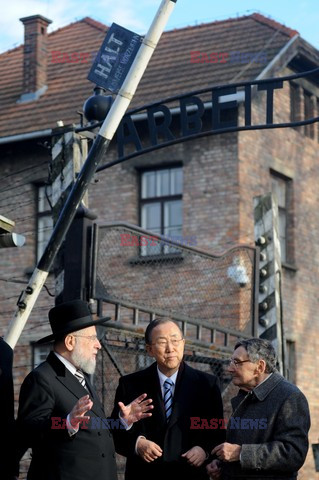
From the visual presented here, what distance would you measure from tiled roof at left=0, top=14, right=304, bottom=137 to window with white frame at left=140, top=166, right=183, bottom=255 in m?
1.46

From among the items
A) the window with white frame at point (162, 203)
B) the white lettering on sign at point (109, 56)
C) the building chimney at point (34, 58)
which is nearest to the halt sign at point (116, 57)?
the white lettering on sign at point (109, 56)

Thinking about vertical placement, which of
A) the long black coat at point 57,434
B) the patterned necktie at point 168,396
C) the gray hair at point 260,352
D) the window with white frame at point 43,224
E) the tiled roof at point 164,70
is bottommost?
the long black coat at point 57,434

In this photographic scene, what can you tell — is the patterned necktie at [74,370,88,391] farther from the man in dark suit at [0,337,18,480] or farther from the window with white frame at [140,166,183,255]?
the window with white frame at [140,166,183,255]

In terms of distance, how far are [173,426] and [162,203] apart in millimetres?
13127

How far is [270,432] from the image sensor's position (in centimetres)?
662

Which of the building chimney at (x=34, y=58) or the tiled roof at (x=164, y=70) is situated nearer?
the tiled roof at (x=164, y=70)

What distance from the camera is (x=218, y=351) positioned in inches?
494

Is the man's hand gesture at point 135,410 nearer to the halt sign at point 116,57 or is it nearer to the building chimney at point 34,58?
the halt sign at point 116,57

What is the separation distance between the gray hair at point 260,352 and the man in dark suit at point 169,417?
0.46 m

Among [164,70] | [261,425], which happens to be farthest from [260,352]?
[164,70]

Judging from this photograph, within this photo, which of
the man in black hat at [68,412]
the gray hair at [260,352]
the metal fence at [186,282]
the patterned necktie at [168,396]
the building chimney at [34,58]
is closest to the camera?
the man in black hat at [68,412]

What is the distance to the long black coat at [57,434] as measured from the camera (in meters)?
6.21

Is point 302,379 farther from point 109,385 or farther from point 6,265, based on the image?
point 109,385

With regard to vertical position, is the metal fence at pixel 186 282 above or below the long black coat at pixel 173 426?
above
